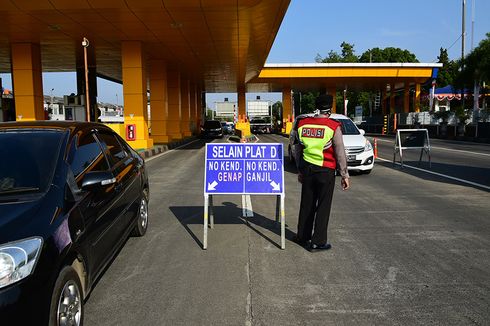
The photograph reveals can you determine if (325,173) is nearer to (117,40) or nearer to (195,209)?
(195,209)

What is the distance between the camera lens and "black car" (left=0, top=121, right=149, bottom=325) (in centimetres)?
266

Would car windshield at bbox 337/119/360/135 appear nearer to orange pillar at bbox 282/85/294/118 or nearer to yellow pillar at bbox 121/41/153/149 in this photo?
yellow pillar at bbox 121/41/153/149

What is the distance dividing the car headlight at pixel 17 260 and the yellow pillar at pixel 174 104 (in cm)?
3158

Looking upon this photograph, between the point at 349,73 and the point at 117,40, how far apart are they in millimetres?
25032

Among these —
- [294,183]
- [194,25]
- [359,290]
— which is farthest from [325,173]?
[194,25]

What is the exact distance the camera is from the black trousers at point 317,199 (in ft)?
17.7

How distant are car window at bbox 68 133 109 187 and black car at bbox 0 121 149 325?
0.04 ft

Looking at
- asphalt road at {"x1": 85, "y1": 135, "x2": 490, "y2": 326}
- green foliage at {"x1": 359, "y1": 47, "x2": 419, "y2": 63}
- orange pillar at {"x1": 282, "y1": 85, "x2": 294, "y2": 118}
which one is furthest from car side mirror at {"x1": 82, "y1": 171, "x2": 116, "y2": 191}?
green foliage at {"x1": 359, "y1": 47, "x2": 419, "y2": 63}

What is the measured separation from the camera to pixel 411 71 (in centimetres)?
4162

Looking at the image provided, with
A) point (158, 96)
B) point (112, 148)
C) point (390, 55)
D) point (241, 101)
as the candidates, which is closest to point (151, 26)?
point (158, 96)

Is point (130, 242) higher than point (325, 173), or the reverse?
point (325, 173)

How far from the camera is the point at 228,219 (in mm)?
7250

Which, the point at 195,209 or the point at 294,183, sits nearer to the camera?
the point at 195,209

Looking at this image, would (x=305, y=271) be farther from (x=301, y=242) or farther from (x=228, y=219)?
(x=228, y=219)
